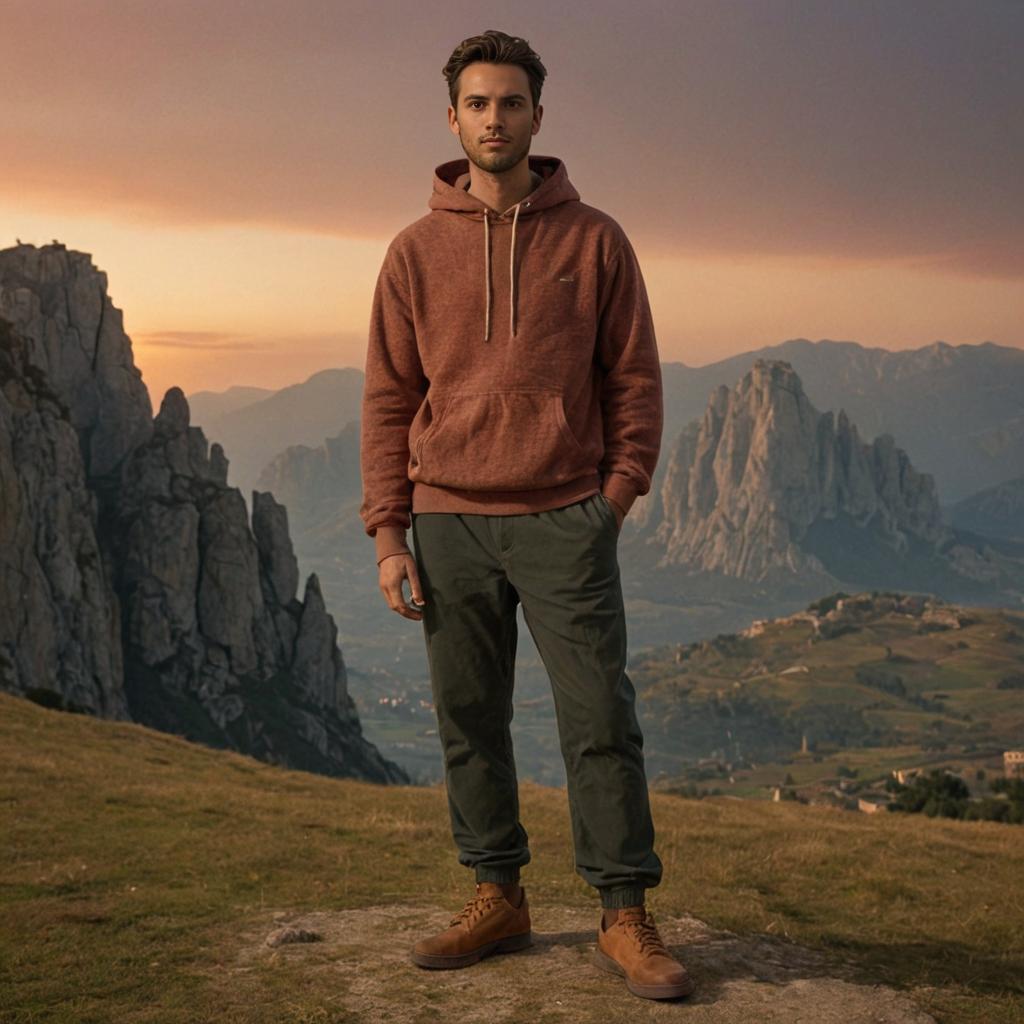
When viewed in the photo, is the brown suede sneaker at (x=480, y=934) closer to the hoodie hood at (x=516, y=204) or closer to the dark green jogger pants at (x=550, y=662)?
the dark green jogger pants at (x=550, y=662)

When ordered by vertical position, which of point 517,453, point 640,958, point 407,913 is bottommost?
point 407,913

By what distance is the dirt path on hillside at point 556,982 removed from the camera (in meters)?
6.04

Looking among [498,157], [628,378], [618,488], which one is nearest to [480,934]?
[618,488]

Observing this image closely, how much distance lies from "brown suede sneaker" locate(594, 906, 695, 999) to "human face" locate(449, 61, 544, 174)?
381 centimetres

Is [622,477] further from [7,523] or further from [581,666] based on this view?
[7,523]

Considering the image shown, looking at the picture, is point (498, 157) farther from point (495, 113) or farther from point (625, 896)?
point (625, 896)

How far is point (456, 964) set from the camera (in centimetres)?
669

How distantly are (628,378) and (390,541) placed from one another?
4.87 feet

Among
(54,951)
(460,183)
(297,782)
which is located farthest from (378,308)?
(297,782)

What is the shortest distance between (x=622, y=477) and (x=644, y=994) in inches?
→ 98.2

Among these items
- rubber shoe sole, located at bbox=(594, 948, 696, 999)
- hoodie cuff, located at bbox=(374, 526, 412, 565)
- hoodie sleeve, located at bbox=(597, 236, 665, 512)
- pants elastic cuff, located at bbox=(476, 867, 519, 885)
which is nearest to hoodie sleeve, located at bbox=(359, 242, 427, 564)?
hoodie cuff, located at bbox=(374, 526, 412, 565)

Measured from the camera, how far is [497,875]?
273 inches

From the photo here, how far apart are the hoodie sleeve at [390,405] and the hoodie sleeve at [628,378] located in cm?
101

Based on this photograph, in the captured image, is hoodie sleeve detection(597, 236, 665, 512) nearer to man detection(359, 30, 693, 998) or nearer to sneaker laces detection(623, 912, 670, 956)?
man detection(359, 30, 693, 998)
